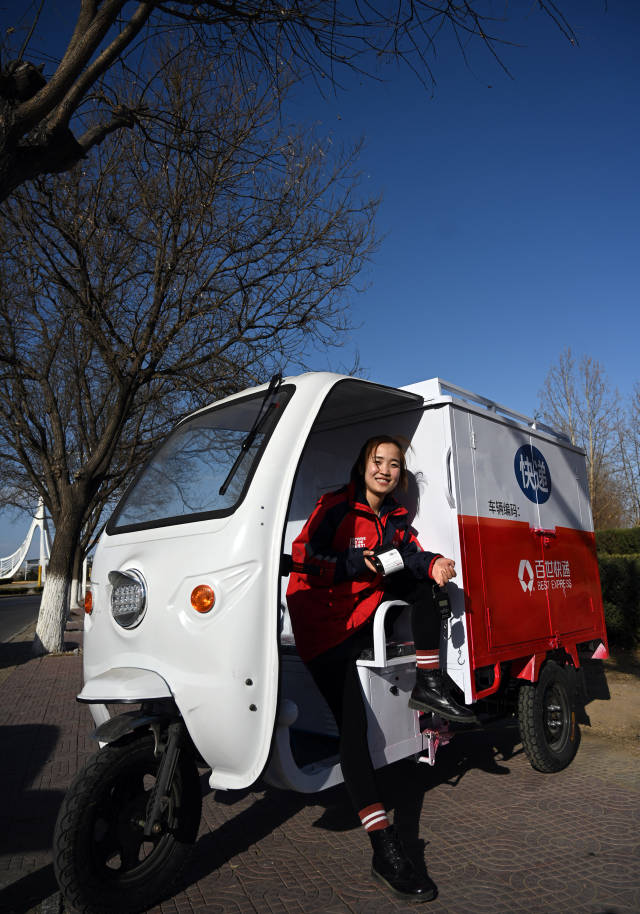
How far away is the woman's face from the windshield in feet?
2.41

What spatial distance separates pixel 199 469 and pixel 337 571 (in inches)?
35.4

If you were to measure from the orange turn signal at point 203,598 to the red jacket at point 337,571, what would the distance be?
667mm

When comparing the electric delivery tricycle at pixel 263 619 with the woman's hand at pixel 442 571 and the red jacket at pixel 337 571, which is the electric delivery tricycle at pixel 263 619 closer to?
the red jacket at pixel 337 571

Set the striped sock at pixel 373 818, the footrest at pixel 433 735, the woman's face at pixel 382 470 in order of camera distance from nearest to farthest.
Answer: the striped sock at pixel 373 818 < the footrest at pixel 433 735 < the woman's face at pixel 382 470

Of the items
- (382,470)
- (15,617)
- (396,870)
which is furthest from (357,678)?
(15,617)

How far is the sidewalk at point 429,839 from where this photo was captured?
9.86ft

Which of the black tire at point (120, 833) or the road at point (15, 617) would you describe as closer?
the black tire at point (120, 833)

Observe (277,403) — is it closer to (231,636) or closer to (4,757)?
(231,636)

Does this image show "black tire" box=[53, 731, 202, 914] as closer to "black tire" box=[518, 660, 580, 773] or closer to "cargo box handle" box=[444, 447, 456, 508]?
"cargo box handle" box=[444, 447, 456, 508]

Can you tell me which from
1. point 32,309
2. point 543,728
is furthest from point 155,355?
point 543,728

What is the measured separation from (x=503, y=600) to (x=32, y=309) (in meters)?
10.8

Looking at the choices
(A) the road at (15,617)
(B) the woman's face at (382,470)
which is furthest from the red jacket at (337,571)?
(A) the road at (15,617)

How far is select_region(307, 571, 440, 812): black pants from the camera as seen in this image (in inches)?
125

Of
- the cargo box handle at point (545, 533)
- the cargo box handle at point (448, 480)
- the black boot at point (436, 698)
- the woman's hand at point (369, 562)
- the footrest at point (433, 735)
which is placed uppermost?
the cargo box handle at point (448, 480)
